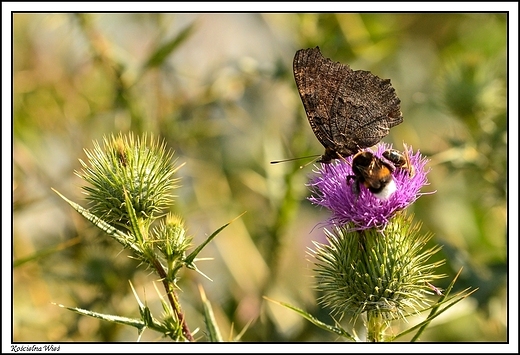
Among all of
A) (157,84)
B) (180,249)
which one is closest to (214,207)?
(157,84)

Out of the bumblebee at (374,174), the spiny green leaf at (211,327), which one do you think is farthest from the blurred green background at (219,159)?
the spiny green leaf at (211,327)

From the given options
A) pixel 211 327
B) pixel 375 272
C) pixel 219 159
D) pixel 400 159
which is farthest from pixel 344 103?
pixel 219 159

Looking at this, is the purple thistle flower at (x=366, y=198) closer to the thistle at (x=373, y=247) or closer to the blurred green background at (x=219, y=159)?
the thistle at (x=373, y=247)

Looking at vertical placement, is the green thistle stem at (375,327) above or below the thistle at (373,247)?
below

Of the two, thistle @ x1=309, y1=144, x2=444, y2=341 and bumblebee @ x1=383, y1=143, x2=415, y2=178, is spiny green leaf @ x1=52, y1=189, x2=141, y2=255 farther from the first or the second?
bumblebee @ x1=383, y1=143, x2=415, y2=178

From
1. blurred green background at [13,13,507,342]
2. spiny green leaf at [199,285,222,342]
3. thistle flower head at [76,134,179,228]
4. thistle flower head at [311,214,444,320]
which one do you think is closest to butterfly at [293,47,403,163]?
thistle flower head at [311,214,444,320]

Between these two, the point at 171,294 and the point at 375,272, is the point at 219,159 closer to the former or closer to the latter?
the point at 375,272
